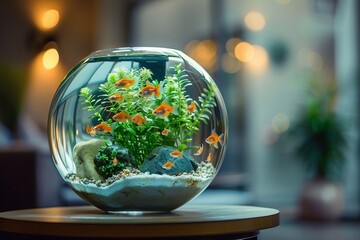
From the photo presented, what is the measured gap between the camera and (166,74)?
156 cm

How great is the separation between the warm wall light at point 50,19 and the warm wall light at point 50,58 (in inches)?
9.8

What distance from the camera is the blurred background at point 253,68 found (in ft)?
23.7

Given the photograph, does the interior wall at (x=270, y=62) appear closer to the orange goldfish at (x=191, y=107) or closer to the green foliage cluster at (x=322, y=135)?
the green foliage cluster at (x=322, y=135)

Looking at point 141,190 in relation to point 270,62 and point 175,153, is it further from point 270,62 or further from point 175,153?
point 270,62

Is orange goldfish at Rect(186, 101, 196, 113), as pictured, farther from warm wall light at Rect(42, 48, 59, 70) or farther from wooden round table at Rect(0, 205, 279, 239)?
warm wall light at Rect(42, 48, 59, 70)

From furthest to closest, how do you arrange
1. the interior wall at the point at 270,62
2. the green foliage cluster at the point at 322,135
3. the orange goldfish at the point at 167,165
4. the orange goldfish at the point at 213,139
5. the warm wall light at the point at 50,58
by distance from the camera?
the interior wall at the point at 270,62
the warm wall light at the point at 50,58
the green foliage cluster at the point at 322,135
the orange goldfish at the point at 213,139
the orange goldfish at the point at 167,165

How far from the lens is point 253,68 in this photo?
766 centimetres

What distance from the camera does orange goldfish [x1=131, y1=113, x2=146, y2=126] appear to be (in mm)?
1495

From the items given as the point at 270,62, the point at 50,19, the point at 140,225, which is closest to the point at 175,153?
the point at 140,225

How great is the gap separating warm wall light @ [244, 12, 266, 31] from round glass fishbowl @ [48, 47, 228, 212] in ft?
20.2

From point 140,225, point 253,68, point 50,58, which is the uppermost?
point 50,58

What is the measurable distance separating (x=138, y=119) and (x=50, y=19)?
20.4ft

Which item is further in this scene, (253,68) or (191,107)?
(253,68)

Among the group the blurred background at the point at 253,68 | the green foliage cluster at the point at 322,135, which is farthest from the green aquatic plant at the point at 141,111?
the green foliage cluster at the point at 322,135
